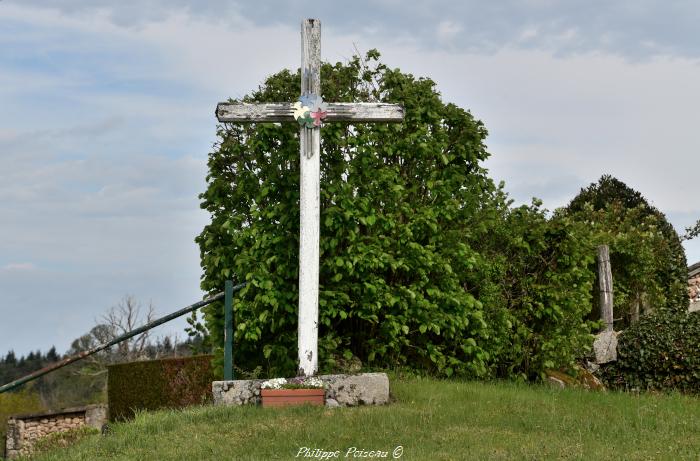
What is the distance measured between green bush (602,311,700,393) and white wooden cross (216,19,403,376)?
324 inches

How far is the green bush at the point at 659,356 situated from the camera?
52.8 ft

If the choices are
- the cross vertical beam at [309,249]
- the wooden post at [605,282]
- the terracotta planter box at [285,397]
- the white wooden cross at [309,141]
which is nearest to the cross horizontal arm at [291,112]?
the white wooden cross at [309,141]

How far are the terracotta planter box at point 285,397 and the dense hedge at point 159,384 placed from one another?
479 centimetres

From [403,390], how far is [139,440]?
12.0 ft

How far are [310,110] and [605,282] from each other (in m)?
10.5

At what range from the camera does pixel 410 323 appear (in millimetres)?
12961

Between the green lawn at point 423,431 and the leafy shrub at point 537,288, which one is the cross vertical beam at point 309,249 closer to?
the green lawn at point 423,431

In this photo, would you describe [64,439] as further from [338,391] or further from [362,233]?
[362,233]

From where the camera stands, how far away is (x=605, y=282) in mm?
19109

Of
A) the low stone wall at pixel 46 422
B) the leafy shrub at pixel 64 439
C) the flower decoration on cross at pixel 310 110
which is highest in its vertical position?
the flower decoration on cross at pixel 310 110

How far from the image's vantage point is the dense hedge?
1678 cm

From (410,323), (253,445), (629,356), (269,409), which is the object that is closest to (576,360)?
(629,356)

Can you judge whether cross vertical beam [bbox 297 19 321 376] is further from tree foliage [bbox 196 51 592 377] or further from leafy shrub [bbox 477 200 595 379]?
leafy shrub [bbox 477 200 595 379]

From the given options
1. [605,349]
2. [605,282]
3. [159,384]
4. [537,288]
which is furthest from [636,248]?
[159,384]
